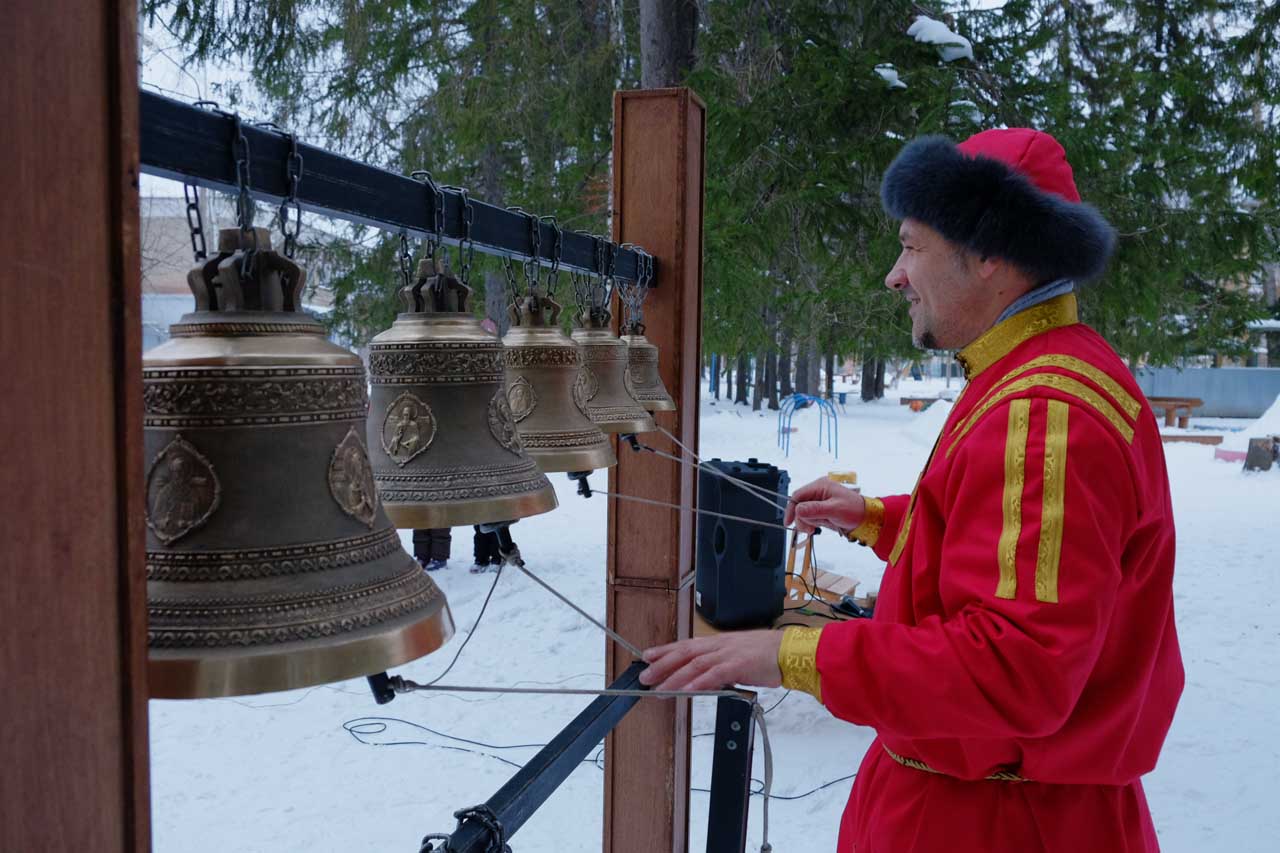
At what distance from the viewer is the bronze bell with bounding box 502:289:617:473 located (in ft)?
7.50

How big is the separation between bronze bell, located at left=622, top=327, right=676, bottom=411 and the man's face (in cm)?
120

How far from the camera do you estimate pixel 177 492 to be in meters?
1.10

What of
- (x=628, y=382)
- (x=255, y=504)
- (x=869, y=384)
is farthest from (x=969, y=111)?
(x=869, y=384)

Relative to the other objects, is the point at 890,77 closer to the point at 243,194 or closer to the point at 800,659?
the point at 800,659

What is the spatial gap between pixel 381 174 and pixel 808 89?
5470 mm

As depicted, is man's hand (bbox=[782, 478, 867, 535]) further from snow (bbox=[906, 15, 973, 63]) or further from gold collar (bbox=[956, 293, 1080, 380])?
snow (bbox=[906, 15, 973, 63])

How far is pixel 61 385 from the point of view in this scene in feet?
2.62

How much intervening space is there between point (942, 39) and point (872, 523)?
513 centimetres

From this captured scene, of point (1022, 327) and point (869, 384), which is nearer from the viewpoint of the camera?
point (1022, 327)

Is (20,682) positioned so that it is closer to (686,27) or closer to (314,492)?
(314,492)

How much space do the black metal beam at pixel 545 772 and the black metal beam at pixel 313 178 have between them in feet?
3.40

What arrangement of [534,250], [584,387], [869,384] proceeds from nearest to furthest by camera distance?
[534,250] < [584,387] < [869,384]

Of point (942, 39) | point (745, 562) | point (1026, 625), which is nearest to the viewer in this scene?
point (1026, 625)

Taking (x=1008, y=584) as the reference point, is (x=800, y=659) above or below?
below
